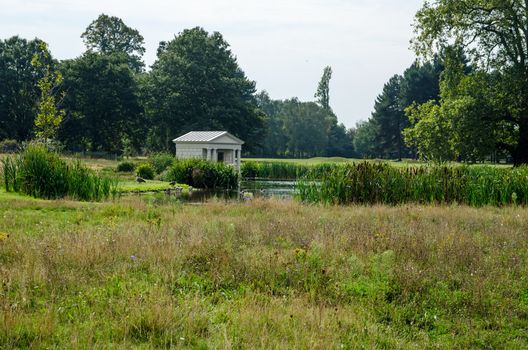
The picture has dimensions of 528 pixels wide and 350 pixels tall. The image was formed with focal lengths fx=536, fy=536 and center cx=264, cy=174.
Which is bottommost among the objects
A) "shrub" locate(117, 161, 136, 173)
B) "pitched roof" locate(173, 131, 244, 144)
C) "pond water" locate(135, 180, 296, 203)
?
"pond water" locate(135, 180, 296, 203)

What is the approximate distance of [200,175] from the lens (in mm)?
33812

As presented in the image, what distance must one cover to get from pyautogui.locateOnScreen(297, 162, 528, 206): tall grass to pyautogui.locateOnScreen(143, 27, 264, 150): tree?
41422mm

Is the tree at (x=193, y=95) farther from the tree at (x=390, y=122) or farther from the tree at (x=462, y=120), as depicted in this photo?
the tree at (x=462, y=120)

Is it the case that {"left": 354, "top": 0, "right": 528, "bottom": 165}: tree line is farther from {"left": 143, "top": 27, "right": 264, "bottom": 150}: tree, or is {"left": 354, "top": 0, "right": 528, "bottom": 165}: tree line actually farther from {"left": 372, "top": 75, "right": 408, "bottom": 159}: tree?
{"left": 372, "top": 75, "right": 408, "bottom": 159}: tree

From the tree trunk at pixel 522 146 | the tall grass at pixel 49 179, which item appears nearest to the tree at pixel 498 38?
the tree trunk at pixel 522 146

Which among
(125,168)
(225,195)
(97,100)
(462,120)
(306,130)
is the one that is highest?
(97,100)

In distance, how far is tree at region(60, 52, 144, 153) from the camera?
56.5 m

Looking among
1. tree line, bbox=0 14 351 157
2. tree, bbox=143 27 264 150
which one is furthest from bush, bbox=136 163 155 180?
tree, bbox=143 27 264 150

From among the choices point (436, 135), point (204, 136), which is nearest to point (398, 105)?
point (204, 136)

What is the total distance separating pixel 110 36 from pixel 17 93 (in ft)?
97.4

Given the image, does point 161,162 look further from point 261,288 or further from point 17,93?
point 261,288

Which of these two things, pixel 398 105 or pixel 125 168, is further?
pixel 398 105

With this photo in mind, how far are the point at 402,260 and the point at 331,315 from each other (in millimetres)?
2513

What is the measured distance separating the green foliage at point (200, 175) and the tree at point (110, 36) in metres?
50.0
